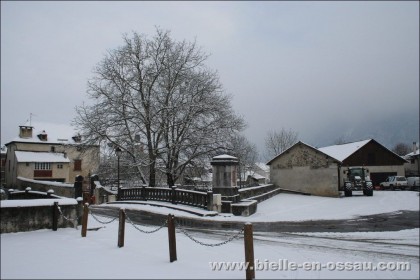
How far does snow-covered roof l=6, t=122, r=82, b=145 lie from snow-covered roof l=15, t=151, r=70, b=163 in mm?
2043

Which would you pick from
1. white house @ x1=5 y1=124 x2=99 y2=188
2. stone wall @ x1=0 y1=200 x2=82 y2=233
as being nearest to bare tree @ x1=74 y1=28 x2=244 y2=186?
stone wall @ x1=0 y1=200 x2=82 y2=233

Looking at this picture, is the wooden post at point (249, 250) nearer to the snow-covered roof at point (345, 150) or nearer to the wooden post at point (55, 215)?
the wooden post at point (55, 215)

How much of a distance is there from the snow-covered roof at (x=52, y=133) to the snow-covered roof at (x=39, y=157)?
2.04 m

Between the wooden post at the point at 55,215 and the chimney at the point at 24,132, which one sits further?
the chimney at the point at 24,132

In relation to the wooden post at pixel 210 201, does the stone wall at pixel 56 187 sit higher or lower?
lower

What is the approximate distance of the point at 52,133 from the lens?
165 feet

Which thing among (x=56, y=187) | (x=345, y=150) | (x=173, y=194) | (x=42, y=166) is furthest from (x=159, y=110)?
(x=42, y=166)

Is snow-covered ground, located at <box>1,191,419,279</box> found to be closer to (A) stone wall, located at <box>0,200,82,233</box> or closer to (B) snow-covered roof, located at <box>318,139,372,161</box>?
(A) stone wall, located at <box>0,200,82,233</box>

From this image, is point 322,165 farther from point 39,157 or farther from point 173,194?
point 39,157

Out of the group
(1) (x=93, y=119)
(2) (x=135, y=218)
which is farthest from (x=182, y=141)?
(2) (x=135, y=218)

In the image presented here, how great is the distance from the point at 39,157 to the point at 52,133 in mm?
5511

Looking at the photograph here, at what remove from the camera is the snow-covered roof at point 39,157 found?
44.7m

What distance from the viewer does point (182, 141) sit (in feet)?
77.5

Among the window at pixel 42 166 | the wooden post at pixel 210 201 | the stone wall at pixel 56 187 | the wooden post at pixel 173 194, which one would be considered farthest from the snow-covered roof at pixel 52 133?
the wooden post at pixel 210 201
